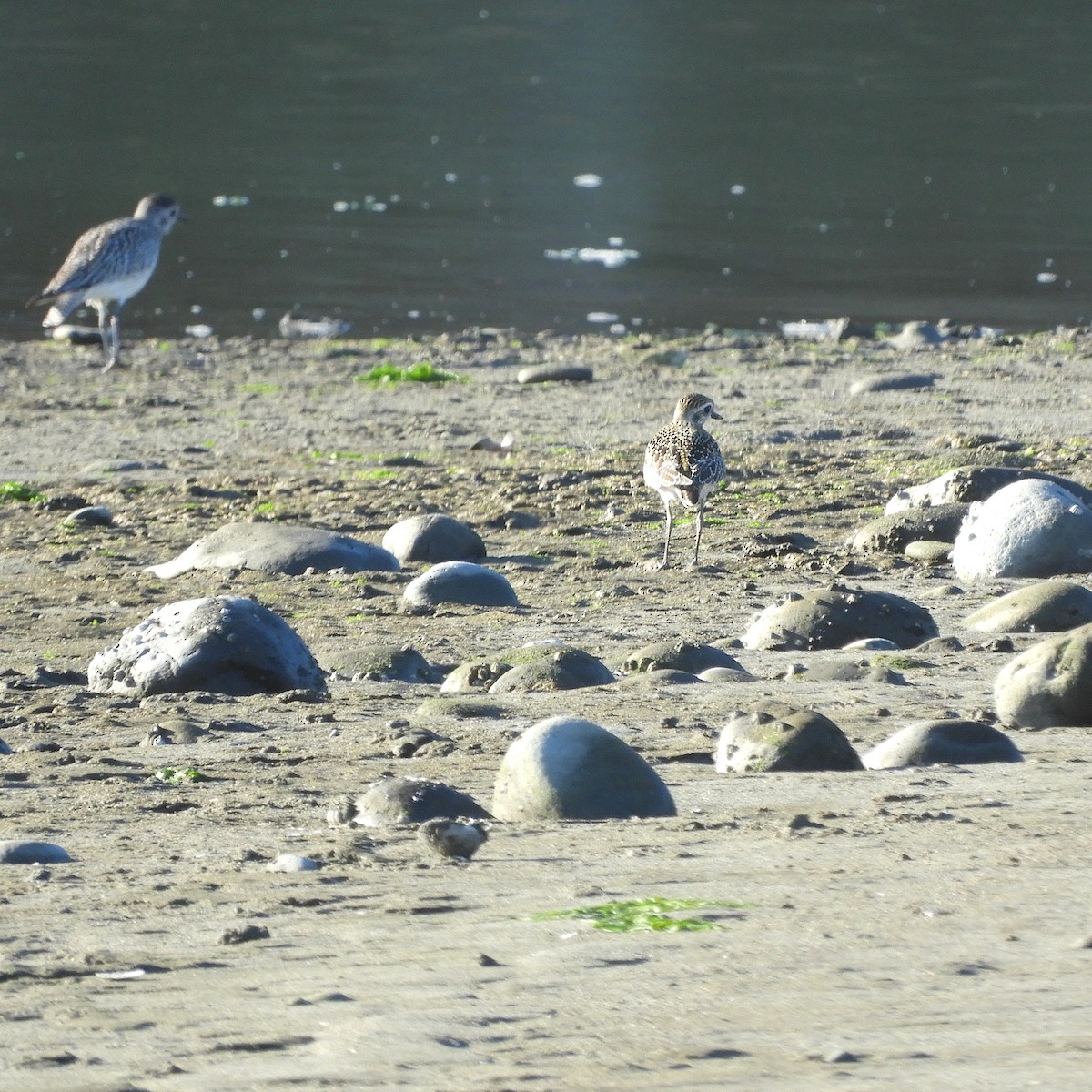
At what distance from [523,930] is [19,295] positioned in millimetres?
14781

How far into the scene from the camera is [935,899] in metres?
3.35

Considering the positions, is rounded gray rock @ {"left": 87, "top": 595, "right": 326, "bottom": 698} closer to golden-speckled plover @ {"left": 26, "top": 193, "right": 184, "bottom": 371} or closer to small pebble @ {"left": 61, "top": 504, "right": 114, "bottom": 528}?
small pebble @ {"left": 61, "top": 504, "right": 114, "bottom": 528}

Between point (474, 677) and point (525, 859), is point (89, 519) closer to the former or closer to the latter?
point (474, 677)

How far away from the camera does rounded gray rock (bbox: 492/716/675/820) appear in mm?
4039

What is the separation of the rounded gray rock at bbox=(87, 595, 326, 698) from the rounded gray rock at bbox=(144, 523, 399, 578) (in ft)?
5.61

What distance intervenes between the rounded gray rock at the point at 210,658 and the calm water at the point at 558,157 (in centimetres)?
1010

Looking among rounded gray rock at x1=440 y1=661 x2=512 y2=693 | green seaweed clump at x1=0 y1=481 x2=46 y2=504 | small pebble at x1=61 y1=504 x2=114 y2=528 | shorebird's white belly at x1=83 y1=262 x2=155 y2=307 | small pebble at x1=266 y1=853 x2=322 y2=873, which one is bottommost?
small pebble at x1=266 y1=853 x2=322 y2=873

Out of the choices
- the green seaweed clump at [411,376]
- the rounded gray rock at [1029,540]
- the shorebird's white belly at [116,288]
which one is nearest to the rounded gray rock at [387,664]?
the rounded gray rock at [1029,540]

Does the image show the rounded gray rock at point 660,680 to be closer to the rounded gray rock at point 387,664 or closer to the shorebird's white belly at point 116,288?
the rounded gray rock at point 387,664

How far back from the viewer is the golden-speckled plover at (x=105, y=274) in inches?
563

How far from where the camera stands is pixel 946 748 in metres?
4.41

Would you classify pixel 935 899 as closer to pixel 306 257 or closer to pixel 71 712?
pixel 71 712

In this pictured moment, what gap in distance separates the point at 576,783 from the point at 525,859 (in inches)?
15.1

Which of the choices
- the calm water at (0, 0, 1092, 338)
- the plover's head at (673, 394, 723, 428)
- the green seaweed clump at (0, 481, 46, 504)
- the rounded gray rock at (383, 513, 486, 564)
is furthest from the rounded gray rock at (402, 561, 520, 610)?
the calm water at (0, 0, 1092, 338)
